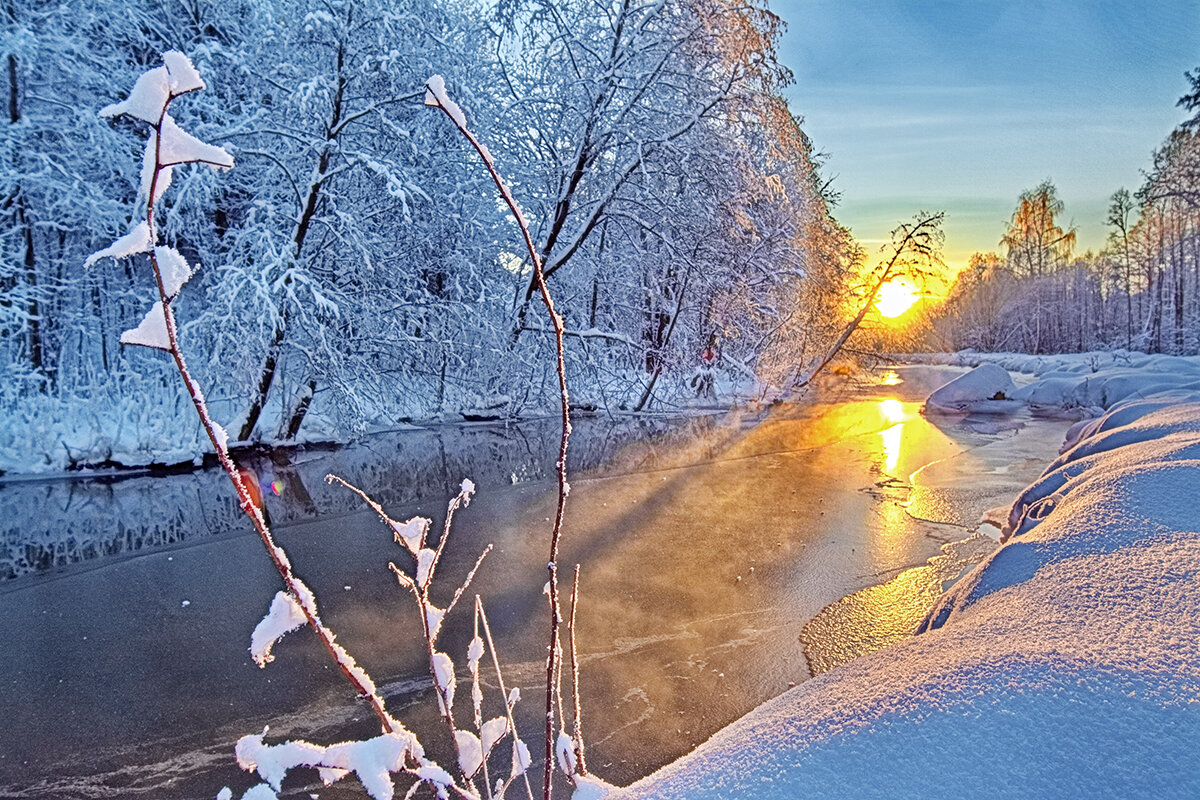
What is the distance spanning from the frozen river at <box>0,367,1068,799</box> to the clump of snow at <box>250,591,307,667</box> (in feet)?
Answer: 6.72

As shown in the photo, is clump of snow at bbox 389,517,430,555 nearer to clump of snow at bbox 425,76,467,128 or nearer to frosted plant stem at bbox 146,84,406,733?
frosted plant stem at bbox 146,84,406,733

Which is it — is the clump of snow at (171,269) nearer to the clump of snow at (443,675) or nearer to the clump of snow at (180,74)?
the clump of snow at (180,74)

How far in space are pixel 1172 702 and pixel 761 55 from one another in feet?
32.2

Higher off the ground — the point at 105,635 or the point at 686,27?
the point at 686,27

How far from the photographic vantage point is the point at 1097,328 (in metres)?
38.0

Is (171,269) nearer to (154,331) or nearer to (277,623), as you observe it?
(154,331)

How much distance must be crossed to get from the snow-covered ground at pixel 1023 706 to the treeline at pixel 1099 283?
22249 millimetres

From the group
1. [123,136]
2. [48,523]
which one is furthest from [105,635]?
[123,136]

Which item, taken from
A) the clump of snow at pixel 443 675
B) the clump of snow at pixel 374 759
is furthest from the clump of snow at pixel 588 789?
the clump of snow at pixel 374 759

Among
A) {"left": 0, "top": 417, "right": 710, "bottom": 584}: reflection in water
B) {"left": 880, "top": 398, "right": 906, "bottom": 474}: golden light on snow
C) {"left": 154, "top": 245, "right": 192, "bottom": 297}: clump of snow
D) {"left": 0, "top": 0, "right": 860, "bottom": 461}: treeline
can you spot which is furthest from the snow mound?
{"left": 154, "top": 245, "right": 192, "bottom": 297}: clump of snow

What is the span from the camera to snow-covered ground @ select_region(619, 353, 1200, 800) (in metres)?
1.00

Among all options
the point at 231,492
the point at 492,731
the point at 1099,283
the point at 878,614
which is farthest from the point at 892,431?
the point at 1099,283

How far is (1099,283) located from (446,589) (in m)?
49.4

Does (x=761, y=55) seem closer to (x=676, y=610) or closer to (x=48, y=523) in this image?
(x=676, y=610)
